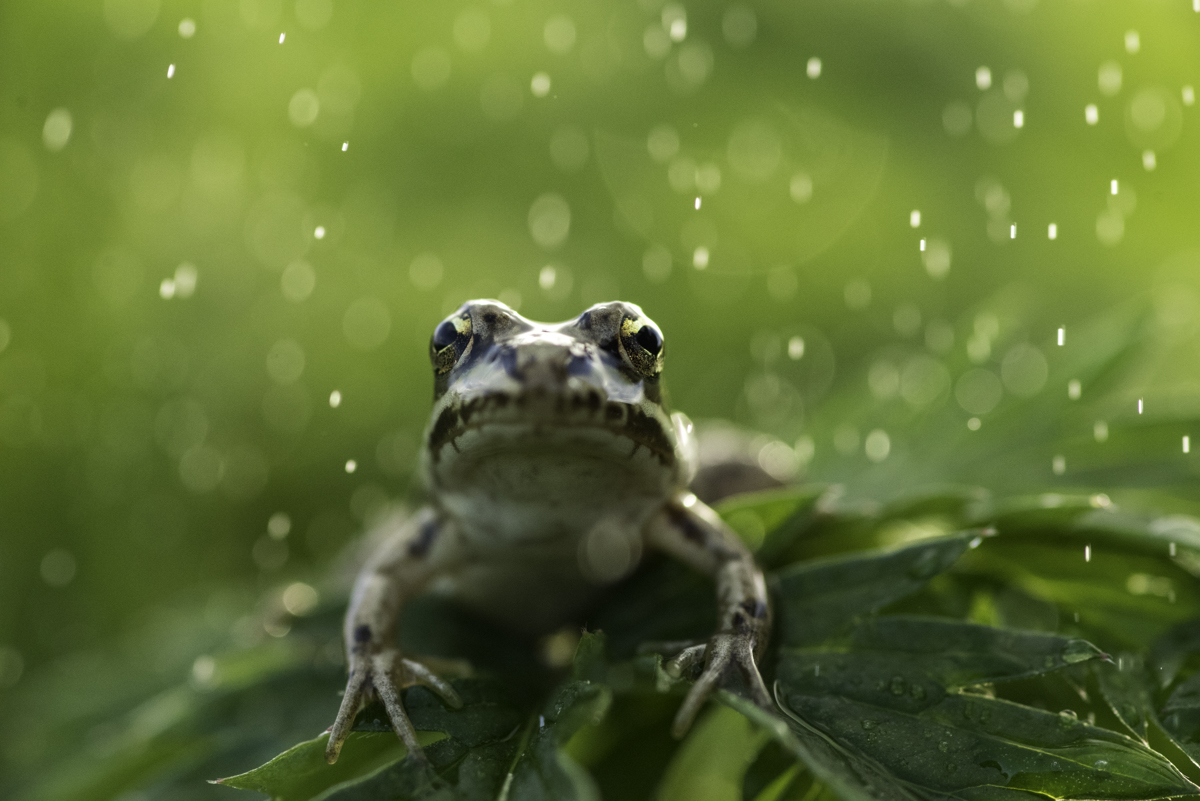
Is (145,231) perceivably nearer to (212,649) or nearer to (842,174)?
(212,649)

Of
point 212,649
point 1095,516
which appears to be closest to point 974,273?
point 1095,516

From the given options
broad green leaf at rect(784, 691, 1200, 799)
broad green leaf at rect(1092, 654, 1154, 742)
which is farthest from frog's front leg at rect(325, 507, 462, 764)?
broad green leaf at rect(1092, 654, 1154, 742)

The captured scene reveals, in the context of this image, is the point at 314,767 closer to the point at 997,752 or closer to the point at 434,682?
the point at 434,682

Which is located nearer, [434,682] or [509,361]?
[434,682]

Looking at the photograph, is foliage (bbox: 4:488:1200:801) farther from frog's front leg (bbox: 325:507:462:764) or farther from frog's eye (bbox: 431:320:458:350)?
frog's eye (bbox: 431:320:458:350)

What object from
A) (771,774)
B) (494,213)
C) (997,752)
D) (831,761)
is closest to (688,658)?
(771,774)

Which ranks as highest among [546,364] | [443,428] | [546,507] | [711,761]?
[546,364]

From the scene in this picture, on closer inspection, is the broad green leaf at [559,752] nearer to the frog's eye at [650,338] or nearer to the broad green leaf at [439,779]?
the broad green leaf at [439,779]

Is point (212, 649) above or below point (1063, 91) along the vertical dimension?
below
